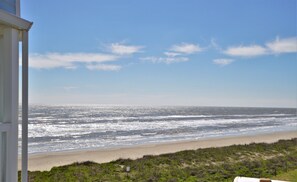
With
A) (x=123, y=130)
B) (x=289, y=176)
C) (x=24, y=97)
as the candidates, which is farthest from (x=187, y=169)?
(x=123, y=130)

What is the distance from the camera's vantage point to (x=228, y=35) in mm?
24734

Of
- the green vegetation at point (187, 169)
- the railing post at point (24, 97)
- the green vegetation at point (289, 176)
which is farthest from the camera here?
the green vegetation at point (187, 169)

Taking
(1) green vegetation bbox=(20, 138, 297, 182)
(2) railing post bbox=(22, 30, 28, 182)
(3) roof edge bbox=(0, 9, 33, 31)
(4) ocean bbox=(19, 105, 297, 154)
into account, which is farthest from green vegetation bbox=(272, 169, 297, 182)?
(4) ocean bbox=(19, 105, 297, 154)

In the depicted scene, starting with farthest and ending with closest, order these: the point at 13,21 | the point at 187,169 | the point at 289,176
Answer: the point at 187,169
the point at 289,176
the point at 13,21

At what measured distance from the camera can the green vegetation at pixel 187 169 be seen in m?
5.50

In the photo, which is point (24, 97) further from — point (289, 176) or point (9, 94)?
point (289, 176)

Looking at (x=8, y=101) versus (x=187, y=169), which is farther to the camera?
(x=187, y=169)

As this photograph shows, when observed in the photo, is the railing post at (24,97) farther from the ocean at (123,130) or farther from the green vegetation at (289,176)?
the ocean at (123,130)

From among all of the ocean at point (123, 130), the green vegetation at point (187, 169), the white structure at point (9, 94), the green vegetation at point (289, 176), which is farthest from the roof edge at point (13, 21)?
the ocean at point (123, 130)

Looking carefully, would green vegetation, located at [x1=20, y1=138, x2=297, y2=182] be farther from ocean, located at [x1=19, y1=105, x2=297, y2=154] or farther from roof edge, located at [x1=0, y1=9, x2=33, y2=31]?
ocean, located at [x1=19, y1=105, x2=297, y2=154]

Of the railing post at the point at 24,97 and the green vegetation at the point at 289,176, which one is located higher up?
the railing post at the point at 24,97

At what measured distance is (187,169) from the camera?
6.01m

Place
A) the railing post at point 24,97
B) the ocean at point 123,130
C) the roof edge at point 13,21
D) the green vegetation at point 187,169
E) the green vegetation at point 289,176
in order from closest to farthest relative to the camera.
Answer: the roof edge at point 13,21, the railing post at point 24,97, the green vegetation at point 289,176, the green vegetation at point 187,169, the ocean at point 123,130

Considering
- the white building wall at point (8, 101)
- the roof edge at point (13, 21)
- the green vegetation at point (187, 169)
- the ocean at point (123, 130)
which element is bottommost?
the ocean at point (123, 130)
